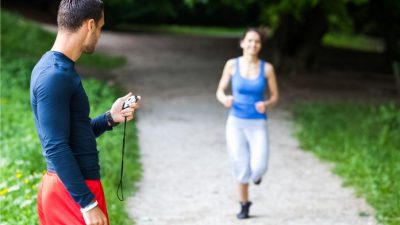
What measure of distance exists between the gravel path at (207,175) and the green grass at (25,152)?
0.24 metres

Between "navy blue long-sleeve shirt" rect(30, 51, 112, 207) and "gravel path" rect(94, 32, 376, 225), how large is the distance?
370 cm

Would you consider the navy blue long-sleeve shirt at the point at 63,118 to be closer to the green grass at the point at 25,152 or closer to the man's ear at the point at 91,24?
the man's ear at the point at 91,24

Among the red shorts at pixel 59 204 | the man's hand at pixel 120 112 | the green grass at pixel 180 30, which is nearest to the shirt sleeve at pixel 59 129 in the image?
the red shorts at pixel 59 204

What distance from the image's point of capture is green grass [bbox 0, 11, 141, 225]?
6711mm

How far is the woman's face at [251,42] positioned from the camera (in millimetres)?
6914

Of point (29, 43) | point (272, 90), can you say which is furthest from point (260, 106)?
point (29, 43)

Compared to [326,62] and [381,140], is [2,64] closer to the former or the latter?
[381,140]

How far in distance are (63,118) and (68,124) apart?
51 mm

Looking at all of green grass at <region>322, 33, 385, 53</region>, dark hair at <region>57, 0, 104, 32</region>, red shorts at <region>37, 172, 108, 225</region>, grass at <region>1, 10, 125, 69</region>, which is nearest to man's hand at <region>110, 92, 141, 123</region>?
red shorts at <region>37, 172, 108, 225</region>

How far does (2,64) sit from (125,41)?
14.0 meters

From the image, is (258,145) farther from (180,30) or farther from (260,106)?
(180,30)

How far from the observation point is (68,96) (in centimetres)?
324

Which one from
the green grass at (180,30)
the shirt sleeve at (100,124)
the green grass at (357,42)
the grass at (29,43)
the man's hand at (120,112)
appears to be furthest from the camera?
the green grass at (357,42)

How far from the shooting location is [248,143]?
7.11 m
